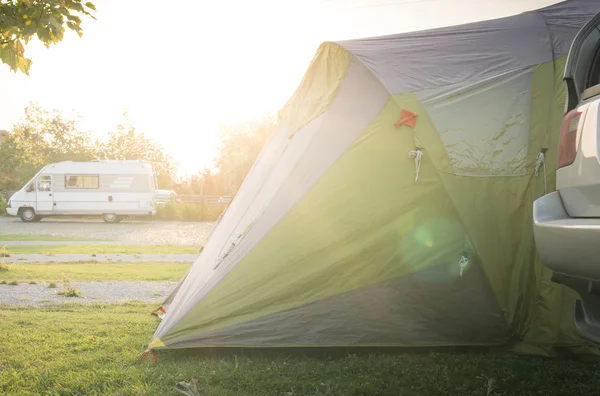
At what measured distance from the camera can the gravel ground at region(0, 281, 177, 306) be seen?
6.77 meters

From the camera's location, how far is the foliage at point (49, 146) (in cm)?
3394

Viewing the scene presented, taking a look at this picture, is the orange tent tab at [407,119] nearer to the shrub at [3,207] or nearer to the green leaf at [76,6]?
the green leaf at [76,6]

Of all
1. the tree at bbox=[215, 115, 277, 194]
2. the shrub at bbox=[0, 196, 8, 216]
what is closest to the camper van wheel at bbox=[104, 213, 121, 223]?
the shrub at bbox=[0, 196, 8, 216]

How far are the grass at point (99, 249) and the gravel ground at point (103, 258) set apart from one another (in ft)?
1.73

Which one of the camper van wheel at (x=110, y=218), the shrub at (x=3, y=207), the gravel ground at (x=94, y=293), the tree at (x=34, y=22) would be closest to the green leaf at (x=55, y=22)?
the tree at (x=34, y=22)

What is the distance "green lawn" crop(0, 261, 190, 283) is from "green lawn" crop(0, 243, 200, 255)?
212cm

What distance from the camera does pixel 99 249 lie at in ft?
42.8

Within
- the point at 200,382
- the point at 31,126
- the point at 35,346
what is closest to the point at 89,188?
the point at 31,126

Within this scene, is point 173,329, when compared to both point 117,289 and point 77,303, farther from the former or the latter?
point 117,289

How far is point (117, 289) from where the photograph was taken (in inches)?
309

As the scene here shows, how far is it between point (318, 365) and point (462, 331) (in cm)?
119

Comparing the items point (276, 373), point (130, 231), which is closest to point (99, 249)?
point (130, 231)

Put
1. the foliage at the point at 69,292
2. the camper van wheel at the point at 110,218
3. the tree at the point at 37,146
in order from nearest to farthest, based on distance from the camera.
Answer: the foliage at the point at 69,292 < the camper van wheel at the point at 110,218 < the tree at the point at 37,146

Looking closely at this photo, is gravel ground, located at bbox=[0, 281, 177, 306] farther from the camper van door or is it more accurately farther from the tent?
the camper van door
